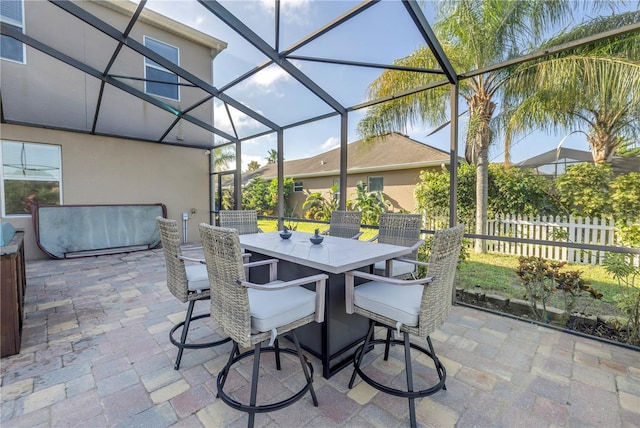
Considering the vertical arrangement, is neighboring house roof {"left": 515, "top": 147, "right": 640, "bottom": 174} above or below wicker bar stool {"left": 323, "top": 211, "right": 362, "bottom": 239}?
above

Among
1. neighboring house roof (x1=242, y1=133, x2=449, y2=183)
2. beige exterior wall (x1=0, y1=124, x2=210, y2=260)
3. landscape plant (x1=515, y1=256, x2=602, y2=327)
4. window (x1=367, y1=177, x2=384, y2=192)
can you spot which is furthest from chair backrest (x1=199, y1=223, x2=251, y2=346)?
window (x1=367, y1=177, x2=384, y2=192)

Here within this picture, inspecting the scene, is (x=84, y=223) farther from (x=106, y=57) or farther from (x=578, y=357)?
(x=578, y=357)

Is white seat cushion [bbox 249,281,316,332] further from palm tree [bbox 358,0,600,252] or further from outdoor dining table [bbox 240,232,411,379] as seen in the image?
palm tree [bbox 358,0,600,252]

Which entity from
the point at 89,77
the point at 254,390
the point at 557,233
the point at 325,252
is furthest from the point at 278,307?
the point at 89,77

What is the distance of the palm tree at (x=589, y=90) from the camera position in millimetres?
3951

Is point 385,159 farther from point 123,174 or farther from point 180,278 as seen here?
point 180,278

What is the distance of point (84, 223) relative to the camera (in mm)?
6117

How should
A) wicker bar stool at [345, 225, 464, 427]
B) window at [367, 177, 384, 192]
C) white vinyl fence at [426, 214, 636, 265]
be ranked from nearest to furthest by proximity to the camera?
wicker bar stool at [345, 225, 464, 427], white vinyl fence at [426, 214, 636, 265], window at [367, 177, 384, 192]

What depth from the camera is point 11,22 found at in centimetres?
525

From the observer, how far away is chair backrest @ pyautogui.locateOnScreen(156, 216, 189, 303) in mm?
2196

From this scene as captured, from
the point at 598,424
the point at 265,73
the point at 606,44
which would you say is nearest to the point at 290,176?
the point at 265,73

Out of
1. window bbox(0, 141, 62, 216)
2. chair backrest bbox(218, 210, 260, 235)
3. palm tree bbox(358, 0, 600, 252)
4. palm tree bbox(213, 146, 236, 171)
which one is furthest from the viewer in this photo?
palm tree bbox(213, 146, 236, 171)

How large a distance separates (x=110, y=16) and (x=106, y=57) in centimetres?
86

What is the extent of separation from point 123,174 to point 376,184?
27.5 feet
